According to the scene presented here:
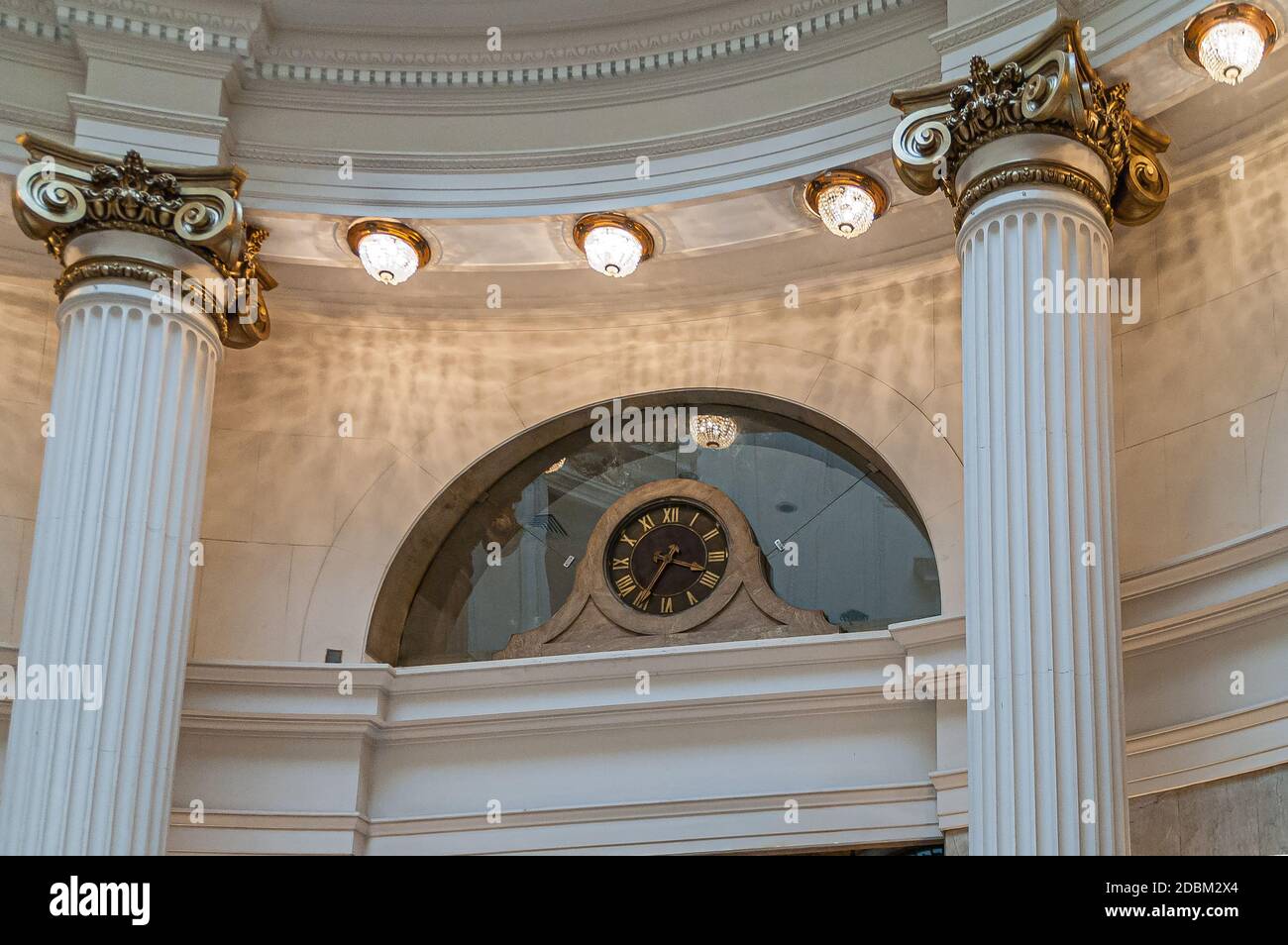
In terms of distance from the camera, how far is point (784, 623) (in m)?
11.8

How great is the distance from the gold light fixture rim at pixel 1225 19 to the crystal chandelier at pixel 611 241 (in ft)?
11.4

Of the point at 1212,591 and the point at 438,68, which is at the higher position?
the point at 438,68

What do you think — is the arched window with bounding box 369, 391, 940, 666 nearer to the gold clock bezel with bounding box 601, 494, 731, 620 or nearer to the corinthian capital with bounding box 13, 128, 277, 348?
the gold clock bezel with bounding box 601, 494, 731, 620

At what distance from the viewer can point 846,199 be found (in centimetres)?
1127

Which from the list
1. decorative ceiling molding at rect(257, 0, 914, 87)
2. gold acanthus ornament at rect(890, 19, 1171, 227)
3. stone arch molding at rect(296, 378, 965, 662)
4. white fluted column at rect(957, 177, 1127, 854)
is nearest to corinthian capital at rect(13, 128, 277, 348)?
decorative ceiling molding at rect(257, 0, 914, 87)

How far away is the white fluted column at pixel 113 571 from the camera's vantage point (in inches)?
390

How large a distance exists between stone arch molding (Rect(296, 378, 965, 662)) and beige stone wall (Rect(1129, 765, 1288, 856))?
214cm

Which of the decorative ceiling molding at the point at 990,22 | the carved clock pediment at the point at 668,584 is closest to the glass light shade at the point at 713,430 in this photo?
the carved clock pediment at the point at 668,584

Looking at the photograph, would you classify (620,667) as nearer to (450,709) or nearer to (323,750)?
(450,709)

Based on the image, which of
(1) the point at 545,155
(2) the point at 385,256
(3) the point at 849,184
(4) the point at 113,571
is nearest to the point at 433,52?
(1) the point at 545,155

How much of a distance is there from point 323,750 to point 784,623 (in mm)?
2856

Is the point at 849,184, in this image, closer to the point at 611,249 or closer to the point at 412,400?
the point at 611,249
